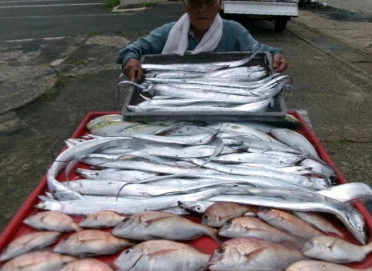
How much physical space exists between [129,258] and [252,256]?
18.5 inches

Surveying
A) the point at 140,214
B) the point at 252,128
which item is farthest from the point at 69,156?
the point at 252,128

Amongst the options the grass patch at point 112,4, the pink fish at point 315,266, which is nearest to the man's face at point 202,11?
the pink fish at point 315,266

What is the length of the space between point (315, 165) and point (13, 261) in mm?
1531

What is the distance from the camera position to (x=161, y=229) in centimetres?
158

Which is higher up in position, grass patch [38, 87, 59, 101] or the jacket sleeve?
the jacket sleeve

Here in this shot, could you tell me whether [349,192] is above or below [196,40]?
below

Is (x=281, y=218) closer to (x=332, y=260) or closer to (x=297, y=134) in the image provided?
(x=332, y=260)

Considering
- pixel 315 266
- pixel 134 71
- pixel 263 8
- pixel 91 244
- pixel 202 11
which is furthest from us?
pixel 263 8

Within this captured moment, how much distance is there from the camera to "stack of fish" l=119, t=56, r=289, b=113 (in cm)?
258

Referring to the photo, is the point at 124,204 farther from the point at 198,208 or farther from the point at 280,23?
the point at 280,23

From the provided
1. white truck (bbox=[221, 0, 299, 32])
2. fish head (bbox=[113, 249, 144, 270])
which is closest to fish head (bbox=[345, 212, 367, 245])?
fish head (bbox=[113, 249, 144, 270])

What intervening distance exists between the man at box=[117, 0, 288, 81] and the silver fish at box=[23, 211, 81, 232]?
5.09 ft

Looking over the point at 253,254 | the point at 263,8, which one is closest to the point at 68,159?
the point at 253,254

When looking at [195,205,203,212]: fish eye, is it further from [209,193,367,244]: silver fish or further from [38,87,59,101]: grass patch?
[38,87,59,101]: grass patch
